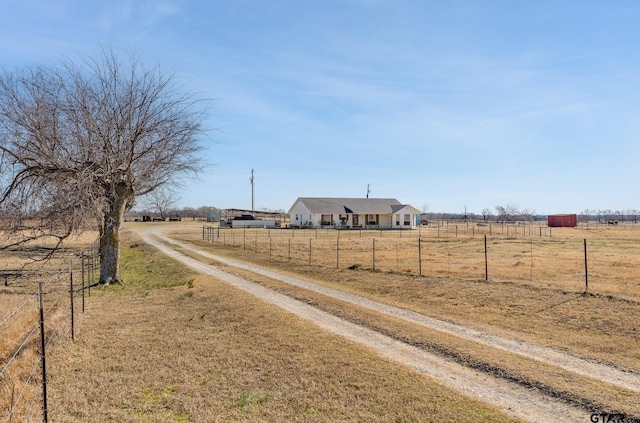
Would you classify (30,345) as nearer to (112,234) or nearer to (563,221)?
(112,234)

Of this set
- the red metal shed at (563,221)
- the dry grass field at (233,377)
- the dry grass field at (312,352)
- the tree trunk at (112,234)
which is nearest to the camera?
the dry grass field at (233,377)

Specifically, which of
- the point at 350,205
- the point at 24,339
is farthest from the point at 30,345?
the point at 350,205

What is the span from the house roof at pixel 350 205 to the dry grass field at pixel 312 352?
53.2 meters

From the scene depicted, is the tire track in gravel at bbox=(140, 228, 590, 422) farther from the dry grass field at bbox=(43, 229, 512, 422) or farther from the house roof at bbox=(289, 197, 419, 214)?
the house roof at bbox=(289, 197, 419, 214)

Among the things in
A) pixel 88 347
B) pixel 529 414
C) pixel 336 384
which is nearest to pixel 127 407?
pixel 336 384

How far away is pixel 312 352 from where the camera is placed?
851 cm

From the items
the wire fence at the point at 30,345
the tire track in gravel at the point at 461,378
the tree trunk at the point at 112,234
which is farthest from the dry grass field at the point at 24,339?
the tire track in gravel at the point at 461,378

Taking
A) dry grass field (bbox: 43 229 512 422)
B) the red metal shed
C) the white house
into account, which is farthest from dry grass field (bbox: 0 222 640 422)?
Answer: the red metal shed

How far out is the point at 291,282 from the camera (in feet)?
58.5

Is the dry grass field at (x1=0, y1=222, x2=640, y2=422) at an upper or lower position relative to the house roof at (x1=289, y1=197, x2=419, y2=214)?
lower

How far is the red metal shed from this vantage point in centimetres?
8788

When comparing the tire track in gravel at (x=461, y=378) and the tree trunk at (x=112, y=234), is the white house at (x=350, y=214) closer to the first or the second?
the tree trunk at (x=112, y=234)

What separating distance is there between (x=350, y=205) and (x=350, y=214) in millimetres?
2764

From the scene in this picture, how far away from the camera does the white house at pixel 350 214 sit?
229 feet
